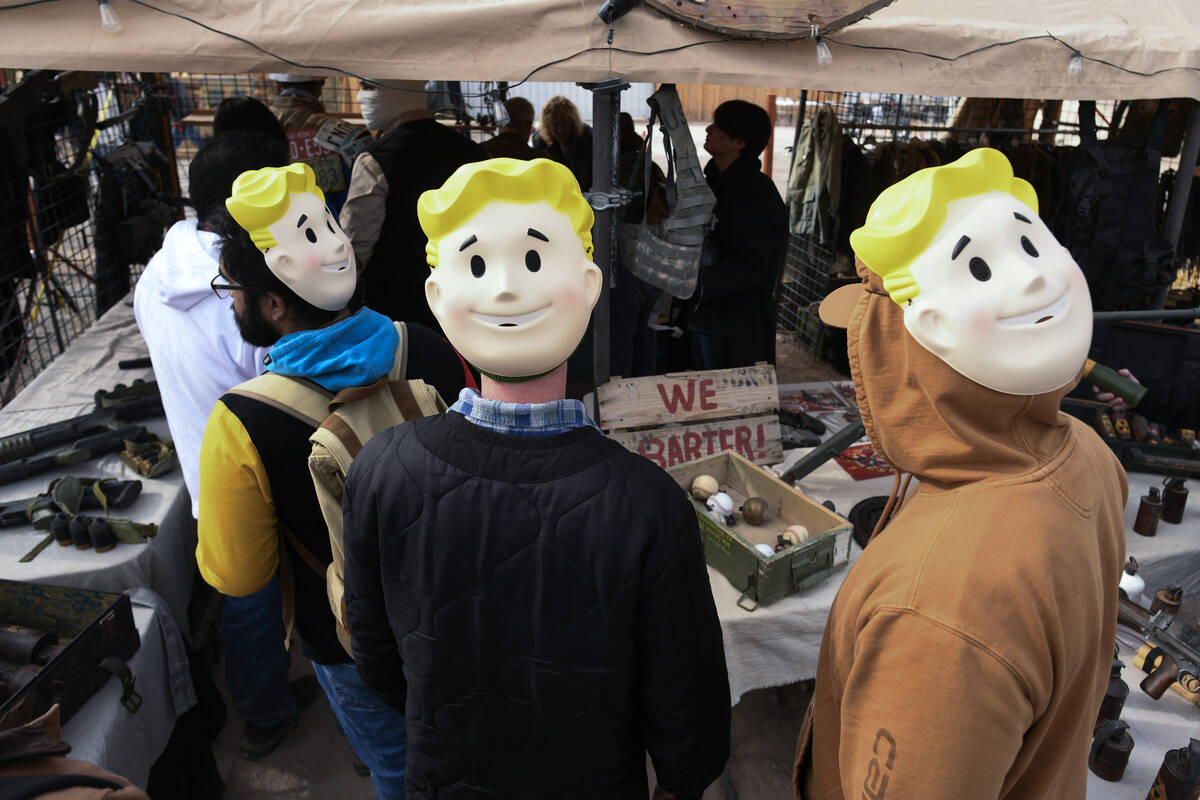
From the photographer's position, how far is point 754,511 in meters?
2.39

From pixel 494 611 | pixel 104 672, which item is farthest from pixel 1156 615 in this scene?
pixel 104 672

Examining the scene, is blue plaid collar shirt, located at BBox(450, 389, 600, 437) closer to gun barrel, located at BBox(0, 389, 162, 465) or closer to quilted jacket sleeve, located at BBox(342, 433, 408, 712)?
quilted jacket sleeve, located at BBox(342, 433, 408, 712)

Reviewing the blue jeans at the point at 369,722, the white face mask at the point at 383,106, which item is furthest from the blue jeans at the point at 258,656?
the white face mask at the point at 383,106

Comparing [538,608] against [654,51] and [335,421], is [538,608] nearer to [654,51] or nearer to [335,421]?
[335,421]

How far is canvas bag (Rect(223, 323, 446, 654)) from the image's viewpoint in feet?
5.09

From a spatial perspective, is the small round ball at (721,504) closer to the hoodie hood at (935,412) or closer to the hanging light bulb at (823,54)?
the hoodie hood at (935,412)

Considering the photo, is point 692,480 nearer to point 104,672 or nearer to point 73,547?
point 104,672

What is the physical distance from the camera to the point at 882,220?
45.0 inches

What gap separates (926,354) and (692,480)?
1.48 meters

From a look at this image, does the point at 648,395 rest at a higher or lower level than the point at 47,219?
lower

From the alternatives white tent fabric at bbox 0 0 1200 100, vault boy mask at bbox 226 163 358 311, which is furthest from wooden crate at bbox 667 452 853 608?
white tent fabric at bbox 0 0 1200 100

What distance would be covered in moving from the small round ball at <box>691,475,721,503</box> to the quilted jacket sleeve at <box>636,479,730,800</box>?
3.63 ft

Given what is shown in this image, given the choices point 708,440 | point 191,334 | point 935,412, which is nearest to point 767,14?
point 708,440

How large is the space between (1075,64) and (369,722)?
11.5 ft
